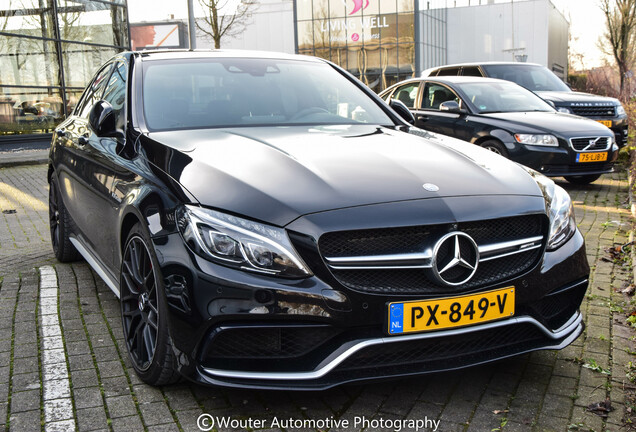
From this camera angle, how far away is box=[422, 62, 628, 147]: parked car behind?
1203 cm

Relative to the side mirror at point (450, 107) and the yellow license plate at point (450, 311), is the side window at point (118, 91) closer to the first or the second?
the yellow license plate at point (450, 311)

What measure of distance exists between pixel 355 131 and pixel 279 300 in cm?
166

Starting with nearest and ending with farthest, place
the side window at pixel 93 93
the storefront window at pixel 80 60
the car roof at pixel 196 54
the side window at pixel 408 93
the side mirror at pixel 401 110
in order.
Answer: the car roof at pixel 196 54 < the side mirror at pixel 401 110 < the side window at pixel 93 93 < the side window at pixel 408 93 < the storefront window at pixel 80 60

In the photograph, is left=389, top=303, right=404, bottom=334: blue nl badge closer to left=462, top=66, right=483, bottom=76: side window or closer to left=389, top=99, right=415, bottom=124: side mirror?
left=389, top=99, right=415, bottom=124: side mirror

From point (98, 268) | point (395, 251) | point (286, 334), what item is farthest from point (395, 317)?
point (98, 268)

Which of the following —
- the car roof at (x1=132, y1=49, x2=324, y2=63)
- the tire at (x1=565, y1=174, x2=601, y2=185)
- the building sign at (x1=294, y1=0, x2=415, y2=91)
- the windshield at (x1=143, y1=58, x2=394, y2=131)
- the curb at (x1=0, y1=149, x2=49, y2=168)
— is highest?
the building sign at (x1=294, y1=0, x2=415, y2=91)

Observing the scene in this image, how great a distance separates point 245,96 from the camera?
4.28 meters

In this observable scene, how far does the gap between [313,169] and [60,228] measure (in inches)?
129

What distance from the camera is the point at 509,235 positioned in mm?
3031

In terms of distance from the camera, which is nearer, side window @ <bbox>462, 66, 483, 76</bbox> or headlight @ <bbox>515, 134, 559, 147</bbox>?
headlight @ <bbox>515, 134, 559, 147</bbox>

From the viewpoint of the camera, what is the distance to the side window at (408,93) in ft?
36.7

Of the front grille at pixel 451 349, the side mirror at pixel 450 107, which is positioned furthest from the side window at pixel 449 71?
the front grille at pixel 451 349

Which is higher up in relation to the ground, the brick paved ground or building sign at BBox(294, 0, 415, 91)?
building sign at BBox(294, 0, 415, 91)

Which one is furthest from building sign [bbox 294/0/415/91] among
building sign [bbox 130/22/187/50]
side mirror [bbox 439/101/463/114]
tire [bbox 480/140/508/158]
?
tire [bbox 480/140/508/158]
